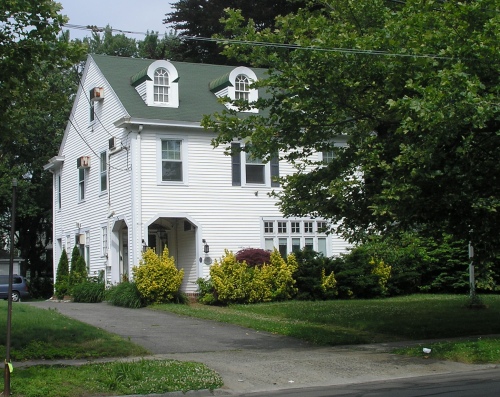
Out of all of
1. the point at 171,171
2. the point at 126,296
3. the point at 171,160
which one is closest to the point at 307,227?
the point at 171,171

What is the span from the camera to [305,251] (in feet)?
92.0

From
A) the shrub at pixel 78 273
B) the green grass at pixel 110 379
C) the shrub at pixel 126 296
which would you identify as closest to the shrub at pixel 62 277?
the shrub at pixel 78 273

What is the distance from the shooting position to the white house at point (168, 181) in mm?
26630

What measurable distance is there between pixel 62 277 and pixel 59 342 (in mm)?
17773

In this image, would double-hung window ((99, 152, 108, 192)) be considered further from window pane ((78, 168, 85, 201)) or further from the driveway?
the driveway

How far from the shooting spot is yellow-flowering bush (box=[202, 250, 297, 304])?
25078 mm

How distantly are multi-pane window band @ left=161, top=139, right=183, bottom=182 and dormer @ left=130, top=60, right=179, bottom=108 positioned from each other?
167cm

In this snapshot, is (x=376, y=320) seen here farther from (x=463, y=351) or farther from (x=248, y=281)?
(x=248, y=281)

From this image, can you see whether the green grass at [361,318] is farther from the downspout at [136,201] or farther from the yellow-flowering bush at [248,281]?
the downspout at [136,201]

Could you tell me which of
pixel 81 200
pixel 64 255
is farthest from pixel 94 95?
pixel 64 255

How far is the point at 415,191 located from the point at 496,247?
3.76 meters

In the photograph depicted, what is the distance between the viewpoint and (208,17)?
42.7 m

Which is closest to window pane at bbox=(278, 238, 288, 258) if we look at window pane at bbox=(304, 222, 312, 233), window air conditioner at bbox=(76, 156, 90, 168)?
window pane at bbox=(304, 222, 312, 233)

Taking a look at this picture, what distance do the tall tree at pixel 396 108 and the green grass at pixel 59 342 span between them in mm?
4744
